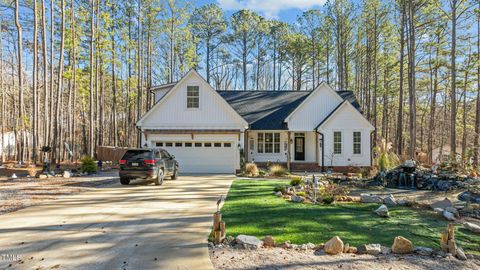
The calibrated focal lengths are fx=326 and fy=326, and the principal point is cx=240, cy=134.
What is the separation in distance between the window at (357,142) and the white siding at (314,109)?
2.43 metres

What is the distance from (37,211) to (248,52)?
36.9 metres

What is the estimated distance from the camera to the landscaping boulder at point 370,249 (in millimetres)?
5055

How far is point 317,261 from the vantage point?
4.72 m

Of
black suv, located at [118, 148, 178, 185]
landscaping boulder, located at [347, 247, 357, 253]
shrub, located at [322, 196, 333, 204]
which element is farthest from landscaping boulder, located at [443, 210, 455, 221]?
black suv, located at [118, 148, 178, 185]

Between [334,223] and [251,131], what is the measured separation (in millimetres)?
16463

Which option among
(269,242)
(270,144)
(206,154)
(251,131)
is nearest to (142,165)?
(206,154)

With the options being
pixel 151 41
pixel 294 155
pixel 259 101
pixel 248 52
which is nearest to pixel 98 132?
pixel 151 41

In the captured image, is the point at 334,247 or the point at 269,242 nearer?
the point at 334,247

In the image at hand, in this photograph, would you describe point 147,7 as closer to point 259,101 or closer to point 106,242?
point 259,101

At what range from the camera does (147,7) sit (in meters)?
30.1

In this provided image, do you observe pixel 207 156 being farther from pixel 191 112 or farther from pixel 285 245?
pixel 285 245

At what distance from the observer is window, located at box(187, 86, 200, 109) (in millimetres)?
20578

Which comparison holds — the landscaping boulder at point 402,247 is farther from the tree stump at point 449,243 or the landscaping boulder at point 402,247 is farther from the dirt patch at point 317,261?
the tree stump at point 449,243

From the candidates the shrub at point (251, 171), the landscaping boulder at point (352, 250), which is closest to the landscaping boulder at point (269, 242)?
the landscaping boulder at point (352, 250)
